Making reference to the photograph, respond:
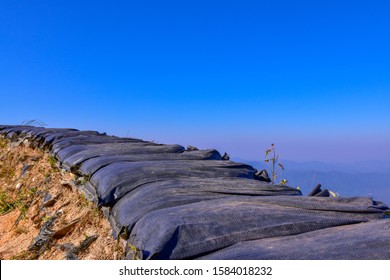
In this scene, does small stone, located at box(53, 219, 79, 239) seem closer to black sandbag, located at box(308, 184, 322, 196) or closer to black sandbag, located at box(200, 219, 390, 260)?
black sandbag, located at box(200, 219, 390, 260)

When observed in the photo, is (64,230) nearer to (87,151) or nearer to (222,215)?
(87,151)

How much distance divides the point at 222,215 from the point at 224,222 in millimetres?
81

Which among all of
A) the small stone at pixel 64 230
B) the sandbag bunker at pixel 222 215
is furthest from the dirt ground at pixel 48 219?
the sandbag bunker at pixel 222 215

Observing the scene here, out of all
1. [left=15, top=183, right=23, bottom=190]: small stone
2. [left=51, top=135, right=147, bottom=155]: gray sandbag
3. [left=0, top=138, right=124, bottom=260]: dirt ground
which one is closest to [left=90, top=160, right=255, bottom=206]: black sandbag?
[left=0, top=138, right=124, bottom=260]: dirt ground

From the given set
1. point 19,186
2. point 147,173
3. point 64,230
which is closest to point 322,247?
point 147,173

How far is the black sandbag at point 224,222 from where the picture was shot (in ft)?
7.34

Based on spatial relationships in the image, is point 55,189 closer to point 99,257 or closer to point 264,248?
point 99,257

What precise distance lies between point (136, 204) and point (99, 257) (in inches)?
19.0

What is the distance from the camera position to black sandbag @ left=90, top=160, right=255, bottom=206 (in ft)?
11.3

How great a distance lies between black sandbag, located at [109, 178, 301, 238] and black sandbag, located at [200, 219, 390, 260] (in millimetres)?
832

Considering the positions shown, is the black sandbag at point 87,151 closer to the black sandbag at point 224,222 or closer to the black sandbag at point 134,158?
the black sandbag at point 134,158

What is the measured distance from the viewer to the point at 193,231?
2.30 m

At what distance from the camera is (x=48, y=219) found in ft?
13.5
